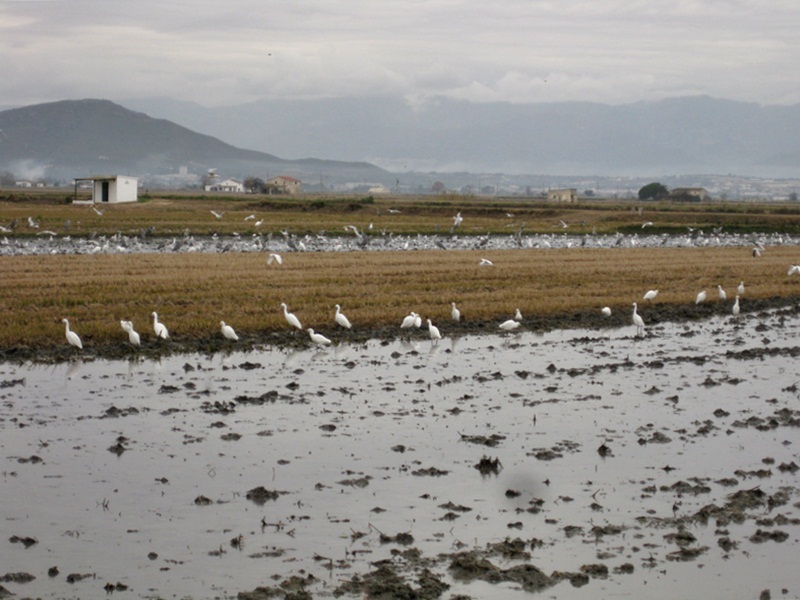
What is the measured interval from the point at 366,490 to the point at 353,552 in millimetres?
1905

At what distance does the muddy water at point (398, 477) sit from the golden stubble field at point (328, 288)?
10.9 feet

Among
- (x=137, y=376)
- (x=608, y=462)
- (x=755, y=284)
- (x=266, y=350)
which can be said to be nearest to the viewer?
(x=608, y=462)

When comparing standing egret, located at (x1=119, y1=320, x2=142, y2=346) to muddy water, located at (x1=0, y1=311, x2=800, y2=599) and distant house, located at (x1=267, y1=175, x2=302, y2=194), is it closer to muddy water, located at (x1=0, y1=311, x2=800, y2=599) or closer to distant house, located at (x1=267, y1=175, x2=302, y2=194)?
muddy water, located at (x1=0, y1=311, x2=800, y2=599)

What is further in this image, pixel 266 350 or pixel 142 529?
pixel 266 350

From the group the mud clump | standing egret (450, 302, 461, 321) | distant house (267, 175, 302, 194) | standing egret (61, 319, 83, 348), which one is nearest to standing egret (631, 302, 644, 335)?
standing egret (450, 302, 461, 321)

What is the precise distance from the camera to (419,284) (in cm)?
2983

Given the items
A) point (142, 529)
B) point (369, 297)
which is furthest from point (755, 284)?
point (142, 529)

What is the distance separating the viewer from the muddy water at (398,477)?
952 cm

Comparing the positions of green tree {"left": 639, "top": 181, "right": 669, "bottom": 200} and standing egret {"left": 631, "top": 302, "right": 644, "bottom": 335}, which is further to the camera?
green tree {"left": 639, "top": 181, "right": 669, "bottom": 200}

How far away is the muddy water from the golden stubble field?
333 cm

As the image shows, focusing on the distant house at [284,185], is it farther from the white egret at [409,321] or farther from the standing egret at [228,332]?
the standing egret at [228,332]

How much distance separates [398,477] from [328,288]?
52.8 feet

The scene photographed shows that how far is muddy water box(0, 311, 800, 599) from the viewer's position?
952cm

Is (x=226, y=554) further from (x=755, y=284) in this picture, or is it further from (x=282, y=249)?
(x=282, y=249)
